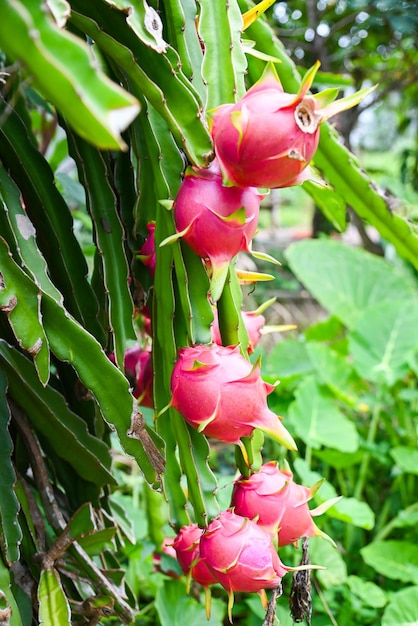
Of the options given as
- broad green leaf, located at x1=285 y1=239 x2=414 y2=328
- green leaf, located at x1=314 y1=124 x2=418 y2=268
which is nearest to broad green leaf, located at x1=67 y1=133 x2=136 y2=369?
green leaf, located at x1=314 y1=124 x2=418 y2=268

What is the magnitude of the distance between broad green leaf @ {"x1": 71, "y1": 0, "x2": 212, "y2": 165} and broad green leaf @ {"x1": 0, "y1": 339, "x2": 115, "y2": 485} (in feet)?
0.88

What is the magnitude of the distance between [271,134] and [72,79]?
0.20 m

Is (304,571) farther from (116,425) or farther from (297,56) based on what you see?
(297,56)

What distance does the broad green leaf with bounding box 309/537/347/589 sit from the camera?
110 cm

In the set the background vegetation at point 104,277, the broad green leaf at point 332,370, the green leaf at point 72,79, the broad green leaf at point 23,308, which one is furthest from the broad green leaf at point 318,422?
the green leaf at point 72,79

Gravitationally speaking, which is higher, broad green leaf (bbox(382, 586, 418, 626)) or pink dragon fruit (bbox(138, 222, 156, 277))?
pink dragon fruit (bbox(138, 222, 156, 277))

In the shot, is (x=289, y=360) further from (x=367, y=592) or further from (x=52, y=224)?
(x=52, y=224)

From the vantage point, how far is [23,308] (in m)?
0.48

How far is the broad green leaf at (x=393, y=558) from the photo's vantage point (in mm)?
1206

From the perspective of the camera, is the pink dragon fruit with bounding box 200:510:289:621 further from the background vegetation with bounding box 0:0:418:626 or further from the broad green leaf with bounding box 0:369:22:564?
the broad green leaf with bounding box 0:369:22:564

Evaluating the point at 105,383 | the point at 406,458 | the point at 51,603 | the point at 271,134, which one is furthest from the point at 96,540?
the point at 406,458

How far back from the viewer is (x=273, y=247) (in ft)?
10.2

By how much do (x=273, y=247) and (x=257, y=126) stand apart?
2.74 metres

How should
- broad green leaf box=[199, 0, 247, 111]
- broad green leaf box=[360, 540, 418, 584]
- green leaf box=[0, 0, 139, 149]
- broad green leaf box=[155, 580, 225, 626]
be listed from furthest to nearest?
1. broad green leaf box=[360, 540, 418, 584]
2. broad green leaf box=[155, 580, 225, 626]
3. broad green leaf box=[199, 0, 247, 111]
4. green leaf box=[0, 0, 139, 149]
